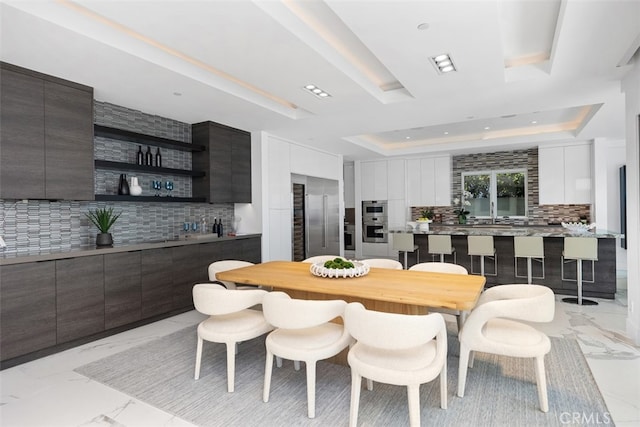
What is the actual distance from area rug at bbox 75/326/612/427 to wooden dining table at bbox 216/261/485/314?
61 centimetres

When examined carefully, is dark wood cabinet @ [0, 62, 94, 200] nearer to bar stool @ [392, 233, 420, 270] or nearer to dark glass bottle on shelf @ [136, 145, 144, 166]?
dark glass bottle on shelf @ [136, 145, 144, 166]

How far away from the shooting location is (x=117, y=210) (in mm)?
4293

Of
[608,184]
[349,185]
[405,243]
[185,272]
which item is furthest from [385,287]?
[349,185]

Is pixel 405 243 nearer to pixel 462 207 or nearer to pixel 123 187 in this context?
pixel 462 207

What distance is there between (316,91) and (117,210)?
2.78 metres

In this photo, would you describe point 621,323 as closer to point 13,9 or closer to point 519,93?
point 519,93

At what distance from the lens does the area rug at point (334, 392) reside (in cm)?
221

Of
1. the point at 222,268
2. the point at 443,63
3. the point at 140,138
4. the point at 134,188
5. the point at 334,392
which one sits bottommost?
the point at 334,392

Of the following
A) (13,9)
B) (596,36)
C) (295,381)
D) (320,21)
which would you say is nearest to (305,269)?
(295,381)

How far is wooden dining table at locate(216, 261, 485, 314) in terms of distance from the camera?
91.0 inches

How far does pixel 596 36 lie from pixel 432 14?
4.73 ft

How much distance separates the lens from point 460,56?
3.11 metres

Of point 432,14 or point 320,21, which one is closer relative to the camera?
point 432,14

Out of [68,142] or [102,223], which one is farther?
[102,223]
